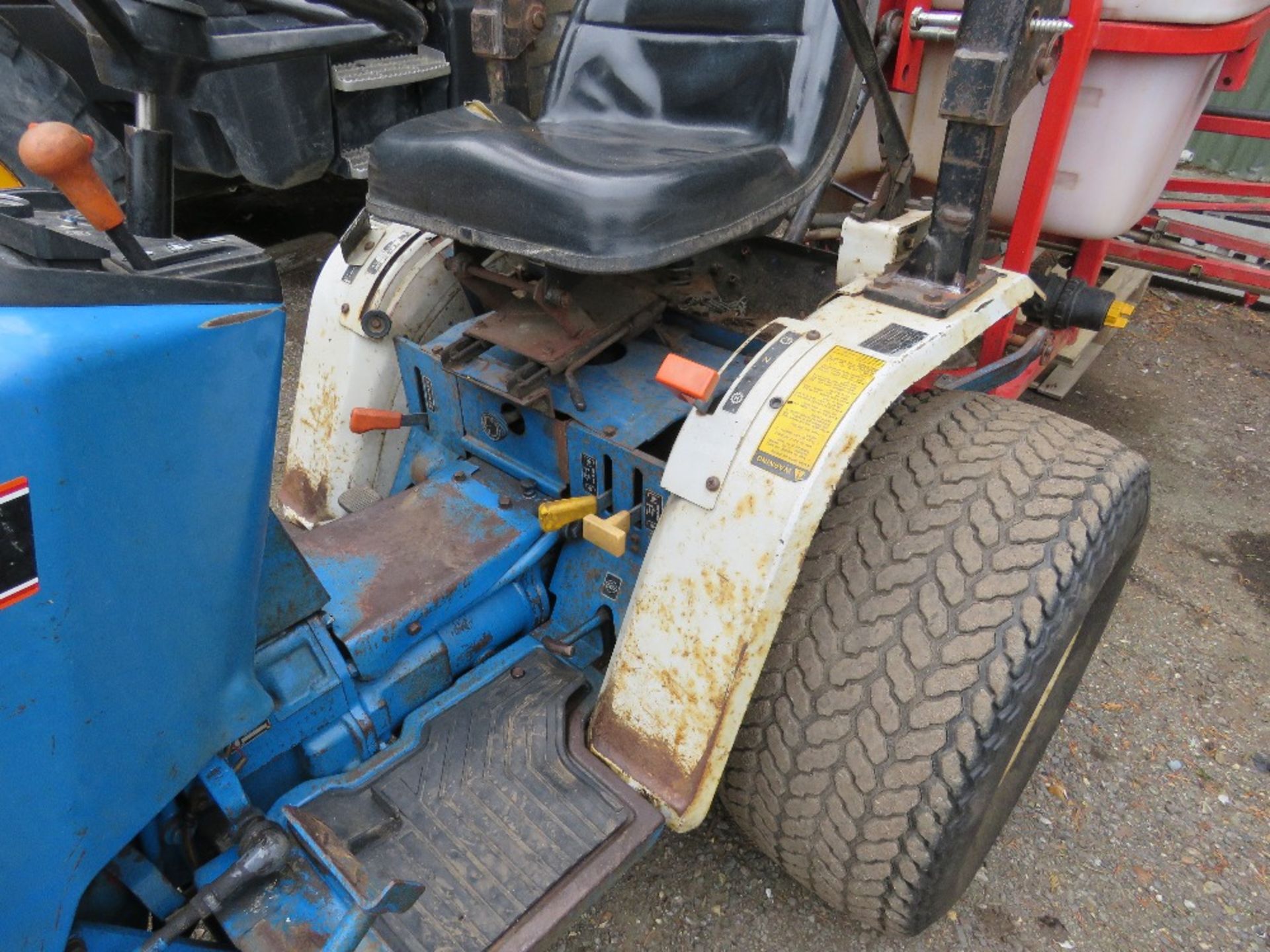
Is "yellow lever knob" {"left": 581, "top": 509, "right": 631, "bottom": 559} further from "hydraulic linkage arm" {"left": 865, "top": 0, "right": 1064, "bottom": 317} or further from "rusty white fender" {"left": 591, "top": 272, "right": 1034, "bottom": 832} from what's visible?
"hydraulic linkage arm" {"left": 865, "top": 0, "right": 1064, "bottom": 317}

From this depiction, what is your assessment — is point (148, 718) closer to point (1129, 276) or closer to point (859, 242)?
point (859, 242)

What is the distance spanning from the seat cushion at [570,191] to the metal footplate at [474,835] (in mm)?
689

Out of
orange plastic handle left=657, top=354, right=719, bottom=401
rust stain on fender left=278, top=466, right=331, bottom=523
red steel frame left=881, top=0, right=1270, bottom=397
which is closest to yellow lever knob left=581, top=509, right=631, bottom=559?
orange plastic handle left=657, top=354, right=719, bottom=401

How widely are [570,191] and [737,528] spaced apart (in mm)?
514

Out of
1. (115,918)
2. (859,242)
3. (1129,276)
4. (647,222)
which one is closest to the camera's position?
(115,918)

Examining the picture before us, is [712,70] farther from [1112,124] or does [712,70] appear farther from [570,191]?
[1112,124]

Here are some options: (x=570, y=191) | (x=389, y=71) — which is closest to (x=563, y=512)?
(x=570, y=191)

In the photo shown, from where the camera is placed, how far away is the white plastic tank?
1802 millimetres

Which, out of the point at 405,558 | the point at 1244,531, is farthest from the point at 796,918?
the point at 1244,531

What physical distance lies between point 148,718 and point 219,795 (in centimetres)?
22

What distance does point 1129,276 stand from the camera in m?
3.19

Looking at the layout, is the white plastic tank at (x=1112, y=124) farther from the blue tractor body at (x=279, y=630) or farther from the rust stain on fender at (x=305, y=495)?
the rust stain on fender at (x=305, y=495)

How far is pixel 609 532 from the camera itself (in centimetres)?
134

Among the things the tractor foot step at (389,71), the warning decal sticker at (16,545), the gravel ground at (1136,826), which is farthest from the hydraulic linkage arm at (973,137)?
the tractor foot step at (389,71)
